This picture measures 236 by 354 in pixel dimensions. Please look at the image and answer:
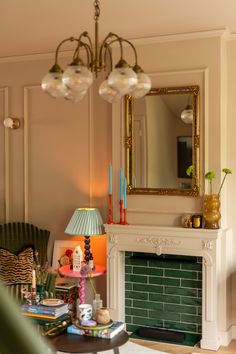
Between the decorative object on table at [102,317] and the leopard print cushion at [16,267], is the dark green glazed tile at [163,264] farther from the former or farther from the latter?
the decorative object on table at [102,317]

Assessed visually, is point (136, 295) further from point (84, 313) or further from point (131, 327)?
point (84, 313)

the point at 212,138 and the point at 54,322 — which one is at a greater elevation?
the point at 212,138

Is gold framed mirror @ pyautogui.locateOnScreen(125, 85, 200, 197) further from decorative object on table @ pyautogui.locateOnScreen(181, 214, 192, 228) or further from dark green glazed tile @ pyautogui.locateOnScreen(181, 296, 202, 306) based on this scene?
dark green glazed tile @ pyautogui.locateOnScreen(181, 296, 202, 306)

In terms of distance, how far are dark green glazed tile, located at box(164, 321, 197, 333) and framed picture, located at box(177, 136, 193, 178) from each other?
4.23 feet

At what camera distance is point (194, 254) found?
14.1 ft

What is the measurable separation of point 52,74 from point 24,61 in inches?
113

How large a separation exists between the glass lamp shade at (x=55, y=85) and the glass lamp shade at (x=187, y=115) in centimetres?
200

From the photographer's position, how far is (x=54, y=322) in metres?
3.39

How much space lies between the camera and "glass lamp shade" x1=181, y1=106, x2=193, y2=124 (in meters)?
4.41

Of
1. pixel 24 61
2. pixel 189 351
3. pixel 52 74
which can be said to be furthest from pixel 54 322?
pixel 24 61

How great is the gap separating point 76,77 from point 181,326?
9.13 ft

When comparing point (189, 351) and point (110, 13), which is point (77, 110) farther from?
point (189, 351)

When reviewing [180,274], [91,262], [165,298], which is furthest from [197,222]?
[91,262]

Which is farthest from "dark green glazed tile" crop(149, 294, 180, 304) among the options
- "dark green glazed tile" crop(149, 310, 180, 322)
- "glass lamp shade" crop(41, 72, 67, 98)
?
"glass lamp shade" crop(41, 72, 67, 98)
